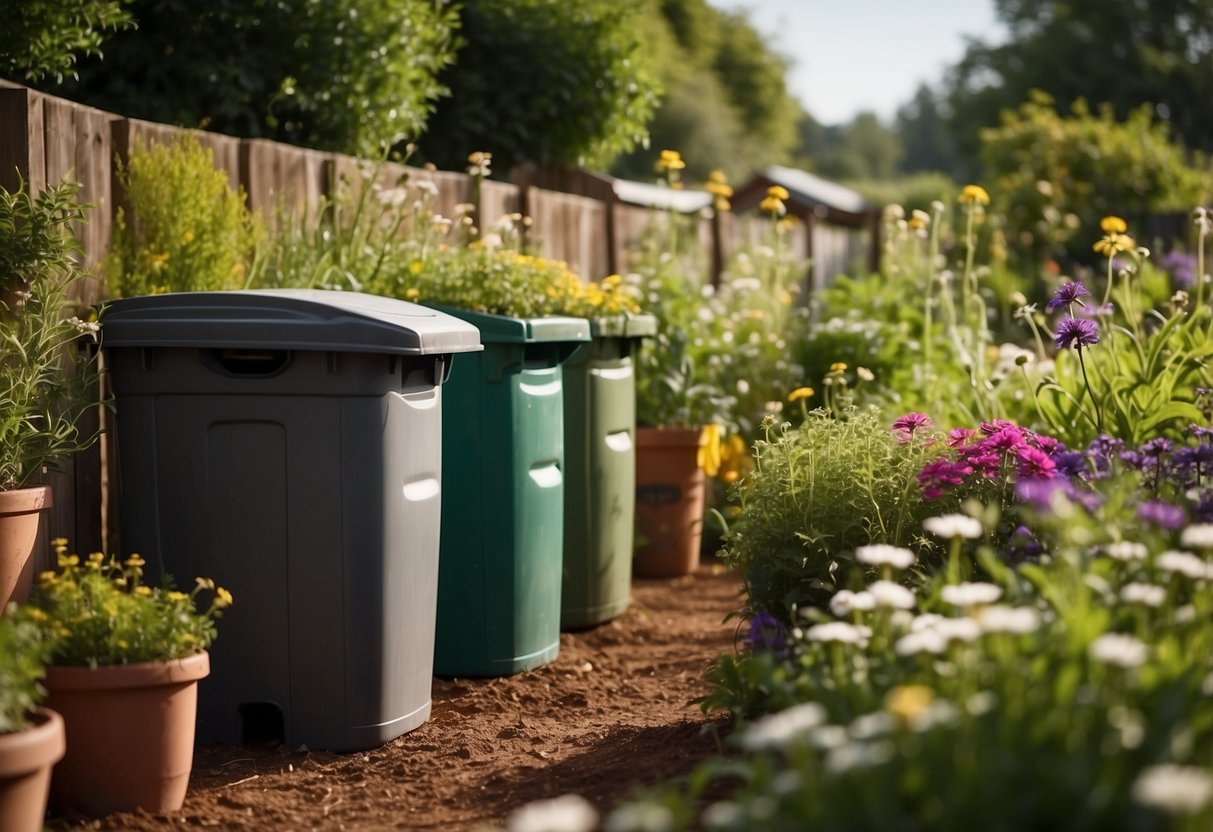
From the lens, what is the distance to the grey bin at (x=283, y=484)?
3838mm

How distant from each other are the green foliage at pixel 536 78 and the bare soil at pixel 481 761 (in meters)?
5.66

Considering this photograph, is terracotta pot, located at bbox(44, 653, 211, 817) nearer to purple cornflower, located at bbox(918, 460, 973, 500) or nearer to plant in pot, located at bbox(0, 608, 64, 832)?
plant in pot, located at bbox(0, 608, 64, 832)

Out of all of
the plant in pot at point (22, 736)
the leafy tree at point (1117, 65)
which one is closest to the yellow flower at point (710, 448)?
the plant in pot at point (22, 736)

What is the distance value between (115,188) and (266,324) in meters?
1.27

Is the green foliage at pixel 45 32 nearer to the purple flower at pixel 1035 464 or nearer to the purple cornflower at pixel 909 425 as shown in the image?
the purple cornflower at pixel 909 425

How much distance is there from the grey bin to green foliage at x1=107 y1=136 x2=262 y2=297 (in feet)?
2.40

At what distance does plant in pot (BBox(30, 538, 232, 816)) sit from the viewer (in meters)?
3.33

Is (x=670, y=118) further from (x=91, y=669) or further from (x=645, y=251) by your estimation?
(x=91, y=669)

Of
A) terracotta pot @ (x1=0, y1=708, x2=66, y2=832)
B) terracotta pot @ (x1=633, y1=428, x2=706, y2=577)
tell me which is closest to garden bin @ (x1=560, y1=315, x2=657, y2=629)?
terracotta pot @ (x1=633, y1=428, x2=706, y2=577)

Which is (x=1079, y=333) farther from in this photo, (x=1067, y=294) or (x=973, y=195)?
(x=973, y=195)

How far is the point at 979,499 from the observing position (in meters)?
3.97

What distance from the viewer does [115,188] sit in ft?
15.5

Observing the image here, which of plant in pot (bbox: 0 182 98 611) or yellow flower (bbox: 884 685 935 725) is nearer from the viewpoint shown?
yellow flower (bbox: 884 685 935 725)

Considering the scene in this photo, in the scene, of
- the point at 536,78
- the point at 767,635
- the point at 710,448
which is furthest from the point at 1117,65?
the point at 767,635
